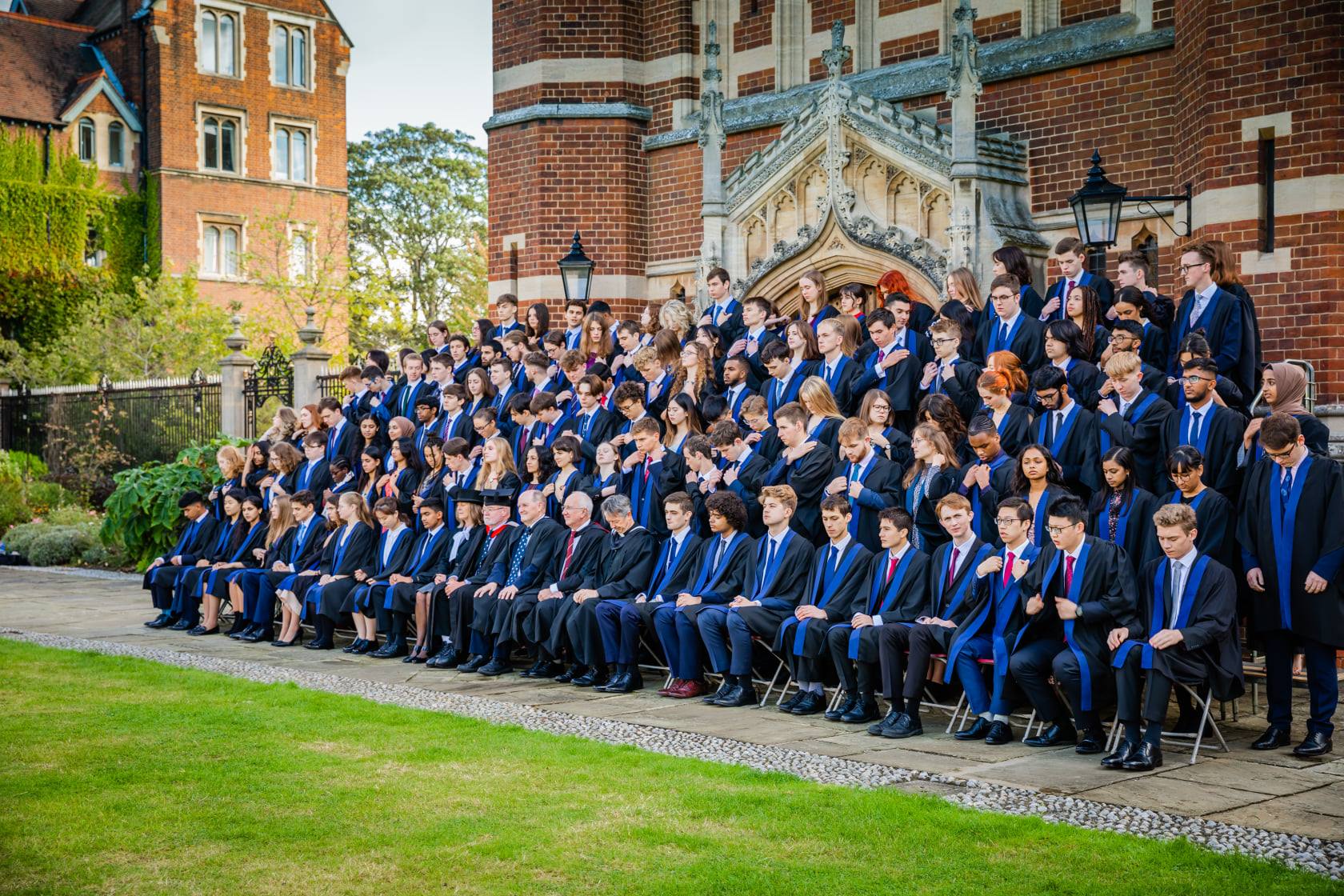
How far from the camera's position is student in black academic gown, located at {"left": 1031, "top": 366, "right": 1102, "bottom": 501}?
8.95m

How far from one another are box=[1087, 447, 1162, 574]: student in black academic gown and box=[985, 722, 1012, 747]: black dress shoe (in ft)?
3.81

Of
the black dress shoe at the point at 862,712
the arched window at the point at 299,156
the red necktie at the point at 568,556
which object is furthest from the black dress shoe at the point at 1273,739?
the arched window at the point at 299,156

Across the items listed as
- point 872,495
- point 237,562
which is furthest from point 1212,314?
point 237,562

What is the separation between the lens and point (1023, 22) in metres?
15.4

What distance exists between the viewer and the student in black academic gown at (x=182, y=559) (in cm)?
1383

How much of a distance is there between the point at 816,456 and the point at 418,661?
3726 mm

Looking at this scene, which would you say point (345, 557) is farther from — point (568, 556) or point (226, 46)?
point (226, 46)

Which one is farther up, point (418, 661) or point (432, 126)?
point (432, 126)

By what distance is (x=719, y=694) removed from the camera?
9.53m

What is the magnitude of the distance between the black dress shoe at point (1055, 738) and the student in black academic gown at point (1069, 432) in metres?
1.55

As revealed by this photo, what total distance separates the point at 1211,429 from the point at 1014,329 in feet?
7.08

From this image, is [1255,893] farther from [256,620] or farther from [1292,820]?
[256,620]

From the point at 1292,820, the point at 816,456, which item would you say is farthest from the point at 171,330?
the point at 1292,820

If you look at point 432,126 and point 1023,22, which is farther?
point 432,126
